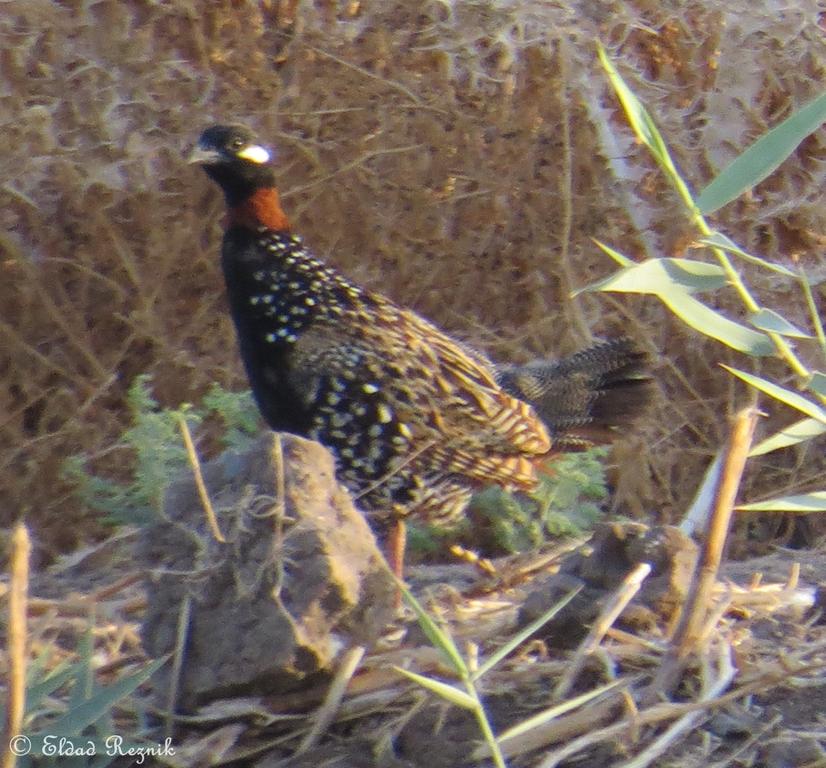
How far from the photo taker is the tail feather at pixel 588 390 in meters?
4.63

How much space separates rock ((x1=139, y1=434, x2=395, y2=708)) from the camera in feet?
7.56

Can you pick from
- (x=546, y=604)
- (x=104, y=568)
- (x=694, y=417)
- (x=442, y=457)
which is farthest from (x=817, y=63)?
(x=546, y=604)

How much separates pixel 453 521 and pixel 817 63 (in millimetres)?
2375

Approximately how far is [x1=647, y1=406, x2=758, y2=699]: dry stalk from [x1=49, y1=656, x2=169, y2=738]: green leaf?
80 centimetres

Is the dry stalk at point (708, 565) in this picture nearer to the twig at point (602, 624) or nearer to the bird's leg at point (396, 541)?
the twig at point (602, 624)

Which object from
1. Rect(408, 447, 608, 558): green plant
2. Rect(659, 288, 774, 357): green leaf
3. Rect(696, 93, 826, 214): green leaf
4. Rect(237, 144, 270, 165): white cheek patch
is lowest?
Rect(408, 447, 608, 558): green plant

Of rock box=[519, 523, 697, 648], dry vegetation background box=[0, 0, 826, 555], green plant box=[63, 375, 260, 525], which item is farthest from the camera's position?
dry vegetation background box=[0, 0, 826, 555]

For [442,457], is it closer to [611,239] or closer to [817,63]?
[611,239]

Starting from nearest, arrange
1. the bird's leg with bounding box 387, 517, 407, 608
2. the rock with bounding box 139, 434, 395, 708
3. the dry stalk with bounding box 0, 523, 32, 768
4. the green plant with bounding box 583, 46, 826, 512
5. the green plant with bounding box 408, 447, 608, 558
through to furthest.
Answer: the dry stalk with bounding box 0, 523, 32, 768
the green plant with bounding box 583, 46, 826, 512
the rock with bounding box 139, 434, 395, 708
the bird's leg with bounding box 387, 517, 407, 608
the green plant with bounding box 408, 447, 608, 558

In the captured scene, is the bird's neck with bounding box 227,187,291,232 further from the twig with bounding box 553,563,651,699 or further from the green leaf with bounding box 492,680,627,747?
the green leaf with bounding box 492,680,627,747

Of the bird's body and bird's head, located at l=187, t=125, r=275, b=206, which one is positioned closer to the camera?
the bird's body

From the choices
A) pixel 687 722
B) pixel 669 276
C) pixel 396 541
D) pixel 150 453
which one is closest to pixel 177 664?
pixel 687 722

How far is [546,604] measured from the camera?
8.32ft

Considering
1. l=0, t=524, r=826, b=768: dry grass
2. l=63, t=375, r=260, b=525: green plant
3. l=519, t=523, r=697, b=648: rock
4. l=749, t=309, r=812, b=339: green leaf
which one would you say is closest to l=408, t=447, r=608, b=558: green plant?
l=63, t=375, r=260, b=525: green plant
